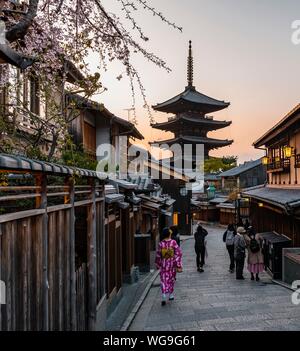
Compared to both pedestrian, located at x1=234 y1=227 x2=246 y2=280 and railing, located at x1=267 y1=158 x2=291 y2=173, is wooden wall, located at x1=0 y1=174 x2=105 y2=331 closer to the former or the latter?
pedestrian, located at x1=234 y1=227 x2=246 y2=280

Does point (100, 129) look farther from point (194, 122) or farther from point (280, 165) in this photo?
point (194, 122)

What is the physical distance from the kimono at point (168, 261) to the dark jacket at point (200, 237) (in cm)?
506

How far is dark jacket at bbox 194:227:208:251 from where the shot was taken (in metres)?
14.6

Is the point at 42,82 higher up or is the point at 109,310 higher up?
the point at 42,82

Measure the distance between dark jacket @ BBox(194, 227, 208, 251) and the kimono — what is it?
199 inches

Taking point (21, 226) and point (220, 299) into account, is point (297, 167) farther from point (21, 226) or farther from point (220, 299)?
point (21, 226)

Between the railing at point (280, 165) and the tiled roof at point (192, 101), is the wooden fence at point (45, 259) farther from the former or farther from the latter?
the tiled roof at point (192, 101)

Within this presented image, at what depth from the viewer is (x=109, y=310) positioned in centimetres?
870

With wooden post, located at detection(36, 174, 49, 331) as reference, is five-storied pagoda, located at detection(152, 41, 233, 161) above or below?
above

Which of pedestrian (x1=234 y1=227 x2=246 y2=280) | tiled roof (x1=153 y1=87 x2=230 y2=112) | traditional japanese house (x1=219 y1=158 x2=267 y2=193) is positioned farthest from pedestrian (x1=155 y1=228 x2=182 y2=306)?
traditional japanese house (x1=219 y1=158 x2=267 y2=193)

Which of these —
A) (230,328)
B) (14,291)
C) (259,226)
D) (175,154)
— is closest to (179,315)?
(230,328)

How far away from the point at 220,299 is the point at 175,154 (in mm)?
46230

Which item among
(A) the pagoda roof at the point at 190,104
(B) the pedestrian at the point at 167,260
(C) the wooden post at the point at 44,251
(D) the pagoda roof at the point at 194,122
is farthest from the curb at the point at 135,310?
(A) the pagoda roof at the point at 190,104

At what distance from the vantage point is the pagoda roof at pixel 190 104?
5009 cm
